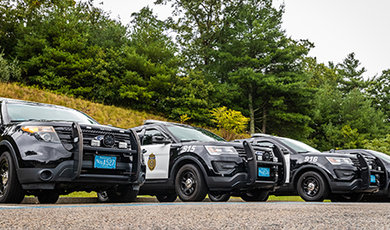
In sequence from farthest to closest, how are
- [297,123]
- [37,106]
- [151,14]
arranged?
[151,14]
[297,123]
[37,106]

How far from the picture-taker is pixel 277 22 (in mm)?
38250

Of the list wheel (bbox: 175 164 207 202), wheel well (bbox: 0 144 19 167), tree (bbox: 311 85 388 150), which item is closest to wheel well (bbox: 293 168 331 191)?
wheel (bbox: 175 164 207 202)

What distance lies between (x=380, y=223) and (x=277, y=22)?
3582cm

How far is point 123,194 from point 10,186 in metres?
1.92

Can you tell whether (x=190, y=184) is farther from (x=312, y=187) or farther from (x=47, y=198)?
(x=312, y=187)

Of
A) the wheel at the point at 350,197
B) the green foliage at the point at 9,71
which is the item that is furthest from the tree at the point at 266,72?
the wheel at the point at 350,197

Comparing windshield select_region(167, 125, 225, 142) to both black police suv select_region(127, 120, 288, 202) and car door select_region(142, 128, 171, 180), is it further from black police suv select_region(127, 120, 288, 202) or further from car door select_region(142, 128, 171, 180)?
car door select_region(142, 128, 171, 180)

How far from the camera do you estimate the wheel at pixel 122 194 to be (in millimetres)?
7141

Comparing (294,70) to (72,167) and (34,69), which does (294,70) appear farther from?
Result: (72,167)

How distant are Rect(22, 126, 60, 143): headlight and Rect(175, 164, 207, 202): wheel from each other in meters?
2.87

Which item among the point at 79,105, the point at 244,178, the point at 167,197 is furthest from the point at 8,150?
the point at 79,105

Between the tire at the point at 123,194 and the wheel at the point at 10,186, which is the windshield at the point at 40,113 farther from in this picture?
the tire at the point at 123,194

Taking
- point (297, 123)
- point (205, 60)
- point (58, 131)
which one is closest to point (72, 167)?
point (58, 131)

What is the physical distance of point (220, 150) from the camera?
8.08 m
